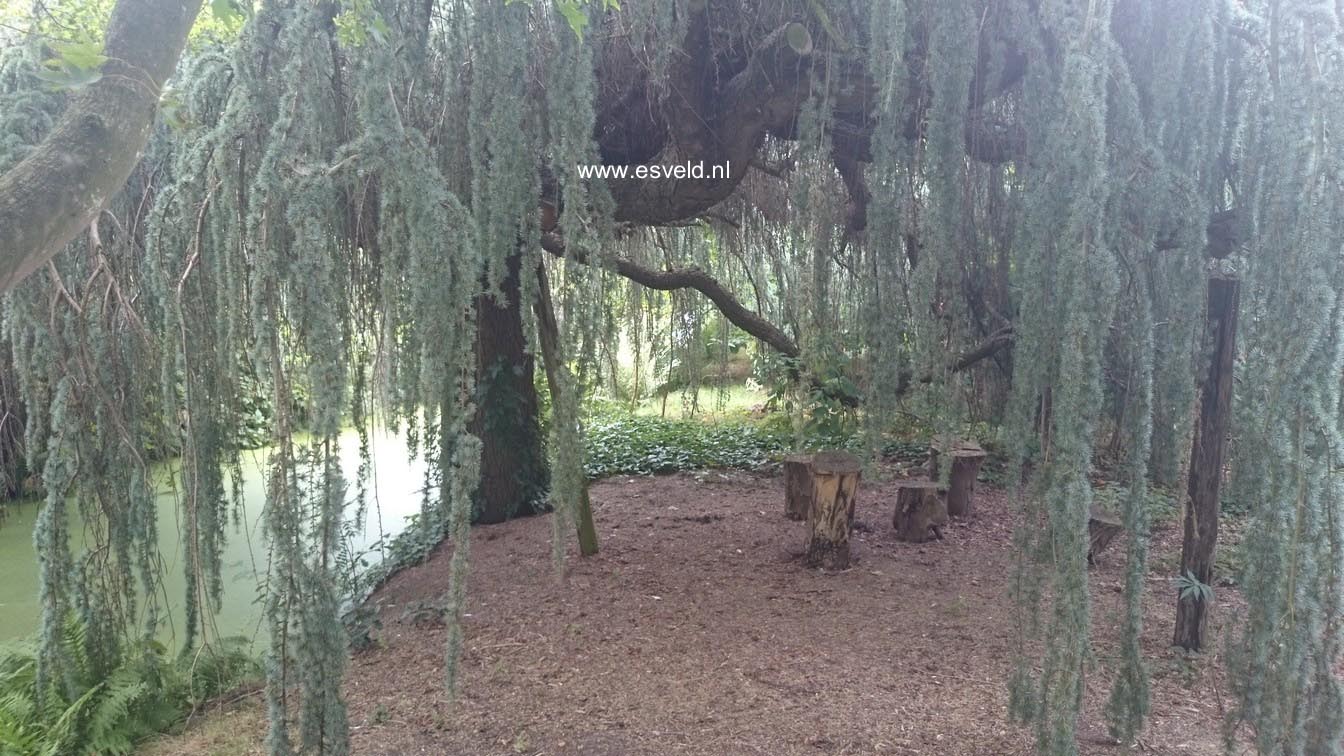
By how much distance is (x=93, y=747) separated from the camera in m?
2.72

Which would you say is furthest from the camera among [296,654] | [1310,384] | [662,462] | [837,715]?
[662,462]

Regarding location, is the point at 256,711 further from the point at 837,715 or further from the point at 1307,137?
the point at 1307,137

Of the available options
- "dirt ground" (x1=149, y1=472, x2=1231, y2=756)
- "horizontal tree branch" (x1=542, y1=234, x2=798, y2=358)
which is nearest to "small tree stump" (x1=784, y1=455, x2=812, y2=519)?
"dirt ground" (x1=149, y1=472, x2=1231, y2=756)

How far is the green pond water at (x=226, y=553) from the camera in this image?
Answer: 12.3 ft

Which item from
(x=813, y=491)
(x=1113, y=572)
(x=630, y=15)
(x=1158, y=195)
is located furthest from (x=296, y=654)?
(x=1113, y=572)

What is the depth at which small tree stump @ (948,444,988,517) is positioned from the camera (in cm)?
512

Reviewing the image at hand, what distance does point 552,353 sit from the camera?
3.54 m

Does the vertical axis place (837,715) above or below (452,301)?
below

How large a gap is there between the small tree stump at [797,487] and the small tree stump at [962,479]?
944 mm

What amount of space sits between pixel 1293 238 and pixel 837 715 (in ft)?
6.29

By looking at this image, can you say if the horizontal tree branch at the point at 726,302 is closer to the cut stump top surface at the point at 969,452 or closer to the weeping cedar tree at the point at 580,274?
the cut stump top surface at the point at 969,452

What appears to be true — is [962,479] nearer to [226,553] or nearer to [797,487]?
[797,487]

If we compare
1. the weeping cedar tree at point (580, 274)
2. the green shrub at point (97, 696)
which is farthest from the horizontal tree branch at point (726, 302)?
the green shrub at point (97, 696)

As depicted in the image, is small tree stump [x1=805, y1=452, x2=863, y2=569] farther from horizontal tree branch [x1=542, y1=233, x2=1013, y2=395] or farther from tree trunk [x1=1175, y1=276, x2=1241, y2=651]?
tree trunk [x1=1175, y1=276, x2=1241, y2=651]
